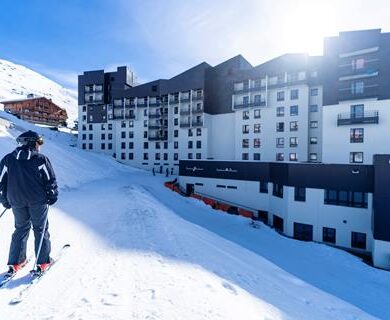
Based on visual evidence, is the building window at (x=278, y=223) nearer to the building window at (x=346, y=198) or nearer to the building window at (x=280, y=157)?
the building window at (x=346, y=198)

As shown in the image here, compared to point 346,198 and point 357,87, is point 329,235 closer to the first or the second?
point 346,198

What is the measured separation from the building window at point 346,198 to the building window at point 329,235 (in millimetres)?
2294

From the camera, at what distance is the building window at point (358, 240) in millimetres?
20761

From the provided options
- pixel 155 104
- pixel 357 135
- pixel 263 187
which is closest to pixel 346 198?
pixel 263 187

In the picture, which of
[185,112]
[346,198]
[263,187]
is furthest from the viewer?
[185,112]

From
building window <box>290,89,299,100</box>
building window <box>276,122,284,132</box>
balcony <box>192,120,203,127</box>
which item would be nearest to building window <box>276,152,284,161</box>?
building window <box>276,122,284,132</box>

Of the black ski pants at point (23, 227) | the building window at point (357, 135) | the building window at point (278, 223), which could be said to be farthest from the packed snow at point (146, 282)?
the building window at point (357, 135)

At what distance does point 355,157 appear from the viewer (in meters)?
27.4

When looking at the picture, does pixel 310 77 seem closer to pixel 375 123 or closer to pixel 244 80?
pixel 244 80

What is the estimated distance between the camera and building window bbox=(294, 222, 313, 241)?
23125mm

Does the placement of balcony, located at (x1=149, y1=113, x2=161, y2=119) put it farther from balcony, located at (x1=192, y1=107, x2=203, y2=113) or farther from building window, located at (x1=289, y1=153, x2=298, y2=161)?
building window, located at (x1=289, y1=153, x2=298, y2=161)

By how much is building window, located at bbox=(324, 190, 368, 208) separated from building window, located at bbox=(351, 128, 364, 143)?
8.76m

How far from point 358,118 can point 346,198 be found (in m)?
10.1

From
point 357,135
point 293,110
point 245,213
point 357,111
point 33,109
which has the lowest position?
point 245,213
